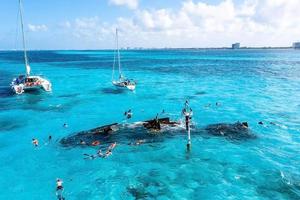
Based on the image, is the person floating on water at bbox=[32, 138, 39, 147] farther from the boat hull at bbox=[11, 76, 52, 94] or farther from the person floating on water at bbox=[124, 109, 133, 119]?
the boat hull at bbox=[11, 76, 52, 94]

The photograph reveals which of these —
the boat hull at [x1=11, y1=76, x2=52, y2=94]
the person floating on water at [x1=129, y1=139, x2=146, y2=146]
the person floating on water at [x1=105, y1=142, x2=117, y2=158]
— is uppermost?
the boat hull at [x1=11, y1=76, x2=52, y2=94]

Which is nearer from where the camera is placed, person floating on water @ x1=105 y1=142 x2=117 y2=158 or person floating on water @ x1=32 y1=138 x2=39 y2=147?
person floating on water @ x1=105 y1=142 x2=117 y2=158

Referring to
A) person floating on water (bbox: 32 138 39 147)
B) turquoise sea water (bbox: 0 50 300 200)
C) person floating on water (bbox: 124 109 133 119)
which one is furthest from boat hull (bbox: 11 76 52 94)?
person floating on water (bbox: 32 138 39 147)

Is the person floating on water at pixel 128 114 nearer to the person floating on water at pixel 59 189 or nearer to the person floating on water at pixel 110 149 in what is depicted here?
the person floating on water at pixel 110 149

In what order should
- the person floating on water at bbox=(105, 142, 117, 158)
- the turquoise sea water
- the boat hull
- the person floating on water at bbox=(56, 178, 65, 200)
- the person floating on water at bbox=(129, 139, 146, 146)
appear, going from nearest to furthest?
the person floating on water at bbox=(56, 178, 65, 200)
the turquoise sea water
the person floating on water at bbox=(105, 142, 117, 158)
the person floating on water at bbox=(129, 139, 146, 146)
the boat hull

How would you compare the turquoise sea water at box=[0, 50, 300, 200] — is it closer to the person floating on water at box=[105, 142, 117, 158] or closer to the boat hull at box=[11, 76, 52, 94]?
the person floating on water at box=[105, 142, 117, 158]

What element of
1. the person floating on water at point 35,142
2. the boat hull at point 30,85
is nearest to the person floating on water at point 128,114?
the person floating on water at point 35,142

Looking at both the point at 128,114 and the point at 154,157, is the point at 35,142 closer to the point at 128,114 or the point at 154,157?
the point at 154,157

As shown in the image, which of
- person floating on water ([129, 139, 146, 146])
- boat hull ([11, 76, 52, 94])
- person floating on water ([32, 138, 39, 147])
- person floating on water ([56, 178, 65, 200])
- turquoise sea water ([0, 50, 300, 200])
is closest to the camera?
person floating on water ([56, 178, 65, 200])

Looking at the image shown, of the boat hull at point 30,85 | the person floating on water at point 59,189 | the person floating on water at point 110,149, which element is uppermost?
the boat hull at point 30,85

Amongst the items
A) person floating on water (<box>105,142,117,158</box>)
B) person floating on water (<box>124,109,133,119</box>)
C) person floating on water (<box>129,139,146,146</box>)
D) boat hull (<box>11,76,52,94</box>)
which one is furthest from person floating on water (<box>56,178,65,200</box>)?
boat hull (<box>11,76,52,94</box>)

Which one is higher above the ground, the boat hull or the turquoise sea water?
the boat hull

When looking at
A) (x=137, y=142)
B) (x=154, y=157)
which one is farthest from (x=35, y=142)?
(x=154, y=157)
